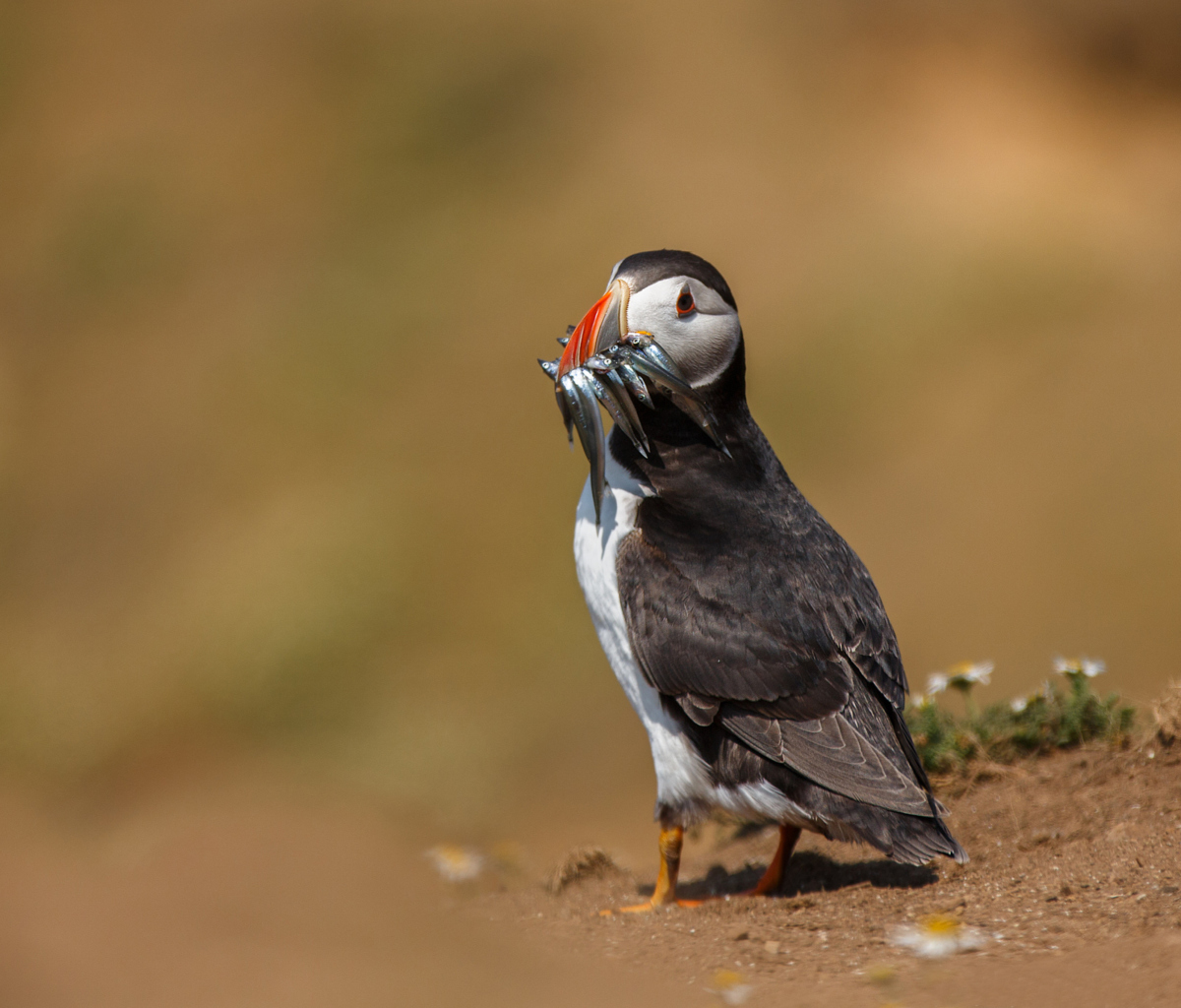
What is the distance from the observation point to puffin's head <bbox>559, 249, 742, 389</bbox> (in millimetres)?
4238

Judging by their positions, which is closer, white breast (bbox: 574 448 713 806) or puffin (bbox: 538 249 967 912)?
puffin (bbox: 538 249 967 912)

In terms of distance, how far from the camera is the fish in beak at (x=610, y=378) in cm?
416

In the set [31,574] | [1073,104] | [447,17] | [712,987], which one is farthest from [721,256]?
[712,987]

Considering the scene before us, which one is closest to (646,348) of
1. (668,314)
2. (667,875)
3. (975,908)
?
(668,314)

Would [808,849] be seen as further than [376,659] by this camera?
No

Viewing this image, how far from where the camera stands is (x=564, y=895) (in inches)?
185

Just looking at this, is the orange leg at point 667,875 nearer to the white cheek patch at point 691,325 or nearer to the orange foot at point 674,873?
the orange foot at point 674,873

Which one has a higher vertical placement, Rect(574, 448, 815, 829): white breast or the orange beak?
the orange beak

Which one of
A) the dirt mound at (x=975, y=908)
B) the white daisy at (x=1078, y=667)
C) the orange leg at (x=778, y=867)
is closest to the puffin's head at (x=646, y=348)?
the orange leg at (x=778, y=867)

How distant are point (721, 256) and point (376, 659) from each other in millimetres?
6268

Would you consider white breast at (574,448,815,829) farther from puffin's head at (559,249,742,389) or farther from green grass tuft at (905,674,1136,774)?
green grass tuft at (905,674,1136,774)

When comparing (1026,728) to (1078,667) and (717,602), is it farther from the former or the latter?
(717,602)

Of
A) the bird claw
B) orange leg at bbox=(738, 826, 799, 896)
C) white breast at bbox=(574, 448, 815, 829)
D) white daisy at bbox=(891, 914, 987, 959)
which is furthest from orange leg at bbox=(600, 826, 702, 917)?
the bird claw

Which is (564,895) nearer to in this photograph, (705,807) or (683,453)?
(705,807)
